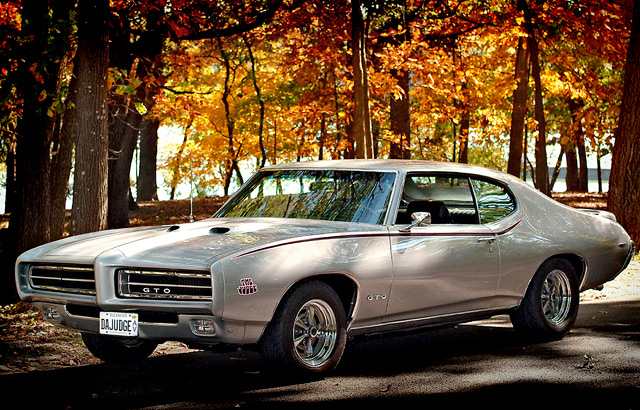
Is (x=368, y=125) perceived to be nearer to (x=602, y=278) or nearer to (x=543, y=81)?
(x=602, y=278)

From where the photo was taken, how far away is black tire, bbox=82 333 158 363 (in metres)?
7.32

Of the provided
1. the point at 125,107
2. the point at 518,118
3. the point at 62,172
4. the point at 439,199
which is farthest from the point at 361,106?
the point at 439,199

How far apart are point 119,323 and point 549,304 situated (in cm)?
439

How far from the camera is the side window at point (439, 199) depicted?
766cm

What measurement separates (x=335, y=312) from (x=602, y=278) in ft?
12.6

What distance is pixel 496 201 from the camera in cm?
843

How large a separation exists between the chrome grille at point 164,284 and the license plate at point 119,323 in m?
0.14

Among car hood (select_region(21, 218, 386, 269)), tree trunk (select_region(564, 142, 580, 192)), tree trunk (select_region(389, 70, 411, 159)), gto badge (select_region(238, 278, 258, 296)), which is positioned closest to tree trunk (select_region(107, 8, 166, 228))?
tree trunk (select_region(389, 70, 411, 159))

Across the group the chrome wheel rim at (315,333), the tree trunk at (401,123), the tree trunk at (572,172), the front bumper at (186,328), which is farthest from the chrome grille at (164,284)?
the tree trunk at (572,172)

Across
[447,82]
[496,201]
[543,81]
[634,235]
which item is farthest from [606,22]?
[496,201]

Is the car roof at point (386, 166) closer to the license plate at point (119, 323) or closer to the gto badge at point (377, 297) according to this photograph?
the gto badge at point (377, 297)

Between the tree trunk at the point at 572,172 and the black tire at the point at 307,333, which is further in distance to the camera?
the tree trunk at the point at 572,172

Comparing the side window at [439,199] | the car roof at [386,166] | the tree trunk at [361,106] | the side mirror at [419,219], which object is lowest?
the side mirror at [419,219]

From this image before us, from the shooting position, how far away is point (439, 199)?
26.5 ft
